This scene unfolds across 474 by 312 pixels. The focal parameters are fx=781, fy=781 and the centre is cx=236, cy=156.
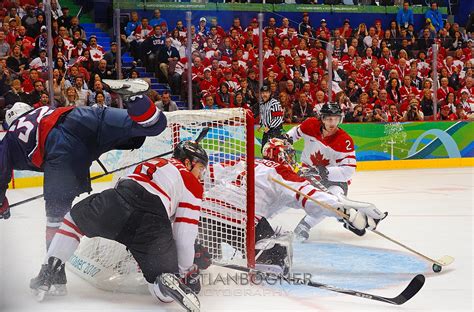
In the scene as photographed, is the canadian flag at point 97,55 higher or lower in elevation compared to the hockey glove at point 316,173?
higher

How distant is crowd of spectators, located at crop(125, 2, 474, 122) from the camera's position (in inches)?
334

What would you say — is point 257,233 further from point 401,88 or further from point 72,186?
point 401,88

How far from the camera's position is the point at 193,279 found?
3.46 m

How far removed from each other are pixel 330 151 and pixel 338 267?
4.01 feet

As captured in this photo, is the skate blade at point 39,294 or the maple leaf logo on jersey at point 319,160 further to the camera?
the maple leaf logo on jersey at point 319,160

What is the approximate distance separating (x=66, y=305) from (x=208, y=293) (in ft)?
2.14

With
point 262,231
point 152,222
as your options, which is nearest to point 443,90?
point 262,231

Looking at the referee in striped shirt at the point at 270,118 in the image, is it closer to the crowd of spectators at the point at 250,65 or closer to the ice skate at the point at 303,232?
the crowd of spectators at the point at 250,65

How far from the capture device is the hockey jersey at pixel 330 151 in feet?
17.3

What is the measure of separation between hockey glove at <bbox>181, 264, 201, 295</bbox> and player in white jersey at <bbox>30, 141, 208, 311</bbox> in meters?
0.02

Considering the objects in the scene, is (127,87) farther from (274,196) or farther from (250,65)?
(250,65)

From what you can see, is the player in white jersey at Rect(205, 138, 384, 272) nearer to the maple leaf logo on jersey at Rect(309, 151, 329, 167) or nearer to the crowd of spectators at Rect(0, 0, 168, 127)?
the maple leaf logo on jersey at Rect(309, 151, 329, 167)

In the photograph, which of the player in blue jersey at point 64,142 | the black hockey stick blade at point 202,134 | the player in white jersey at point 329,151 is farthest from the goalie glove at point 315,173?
the player in blue jersey at point 64,142

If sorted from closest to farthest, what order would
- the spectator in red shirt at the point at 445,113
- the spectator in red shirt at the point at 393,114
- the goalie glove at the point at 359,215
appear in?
the goalie glove at the point at 359,215 < the spectator in red shirt at the point at 393,114 < the spectator in red shirt at the point at 445,113
